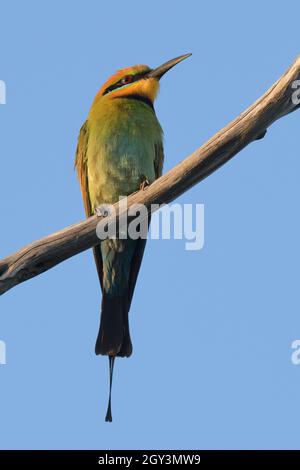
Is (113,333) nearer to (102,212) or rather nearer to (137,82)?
(102,212)

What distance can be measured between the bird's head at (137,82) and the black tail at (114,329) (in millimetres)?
1230

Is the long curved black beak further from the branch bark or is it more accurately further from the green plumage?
the branch bark

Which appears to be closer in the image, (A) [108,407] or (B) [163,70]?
(A) [108,407]

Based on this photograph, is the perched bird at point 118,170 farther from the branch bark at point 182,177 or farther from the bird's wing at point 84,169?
the branch bark at point 182,177

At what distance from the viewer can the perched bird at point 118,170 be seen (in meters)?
Answer: 4.51

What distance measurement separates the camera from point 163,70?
487 centimetres

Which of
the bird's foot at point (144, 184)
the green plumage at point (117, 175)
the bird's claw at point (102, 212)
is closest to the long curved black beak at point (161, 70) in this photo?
the green plumage at point (117, 175)

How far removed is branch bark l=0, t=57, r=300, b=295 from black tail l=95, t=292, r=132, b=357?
0.84 m

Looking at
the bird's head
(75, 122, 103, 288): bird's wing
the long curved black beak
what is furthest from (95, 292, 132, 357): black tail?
the long curved black beak

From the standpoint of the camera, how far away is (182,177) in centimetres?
361

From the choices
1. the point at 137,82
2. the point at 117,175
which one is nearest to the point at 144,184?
the point at 117,175
